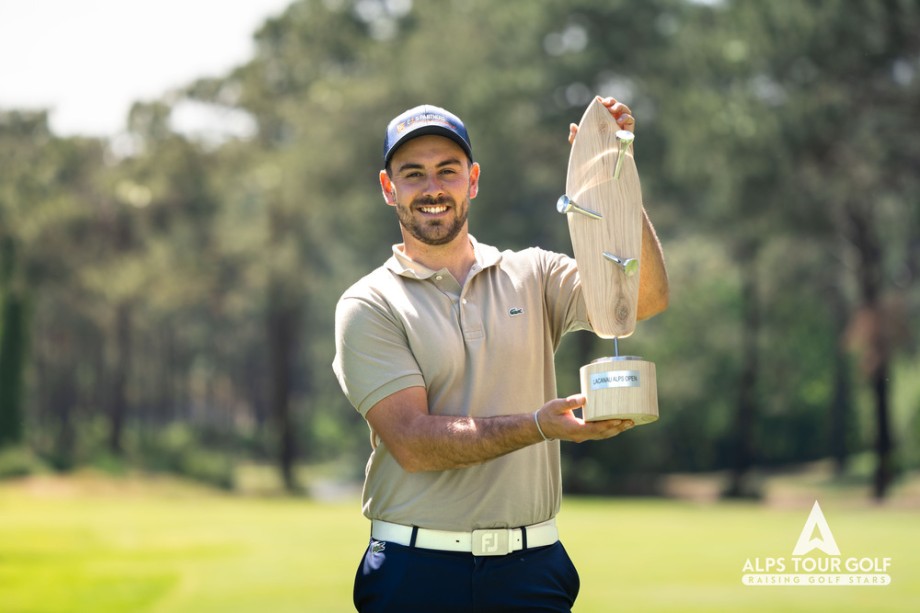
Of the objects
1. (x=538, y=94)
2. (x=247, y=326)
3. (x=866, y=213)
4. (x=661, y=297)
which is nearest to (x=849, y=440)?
(x=866, y=213)

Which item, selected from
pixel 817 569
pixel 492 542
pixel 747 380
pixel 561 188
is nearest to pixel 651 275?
pixel 492 542

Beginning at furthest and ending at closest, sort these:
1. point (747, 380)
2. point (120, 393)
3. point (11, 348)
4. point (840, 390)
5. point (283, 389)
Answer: point (840, 390) < point (120, 393) < point (283, 389) < point (11, 348) < point (747, 380)

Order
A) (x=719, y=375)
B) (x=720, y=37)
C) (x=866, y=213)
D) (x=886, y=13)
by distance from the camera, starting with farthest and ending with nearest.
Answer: (x=719, y=375) < (x=866, y=213) < (x=720, y=37) < (x=886, y=13)

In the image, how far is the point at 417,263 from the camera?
13.1ft

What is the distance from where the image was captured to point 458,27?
3928cm

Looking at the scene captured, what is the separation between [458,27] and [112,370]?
120ft

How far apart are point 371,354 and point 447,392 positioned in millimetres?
266

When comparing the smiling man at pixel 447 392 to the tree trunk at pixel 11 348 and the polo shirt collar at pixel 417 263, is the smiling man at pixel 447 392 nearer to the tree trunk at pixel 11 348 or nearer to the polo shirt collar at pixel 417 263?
the polo shirt collar at pixel 417 263

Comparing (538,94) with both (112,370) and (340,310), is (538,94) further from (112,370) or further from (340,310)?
(112,370)

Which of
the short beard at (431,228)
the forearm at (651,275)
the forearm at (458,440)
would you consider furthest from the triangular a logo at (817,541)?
the forearm at (458,440)

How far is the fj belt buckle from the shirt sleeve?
50cm

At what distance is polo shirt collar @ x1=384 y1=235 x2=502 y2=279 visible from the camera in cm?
394

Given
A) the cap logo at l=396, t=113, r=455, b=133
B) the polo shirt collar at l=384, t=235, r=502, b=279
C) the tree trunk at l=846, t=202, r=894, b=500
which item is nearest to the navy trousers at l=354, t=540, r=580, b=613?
the polo shirt collar at l=384, t=235, r=502, b=279

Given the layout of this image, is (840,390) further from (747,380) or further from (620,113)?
(620,113)
